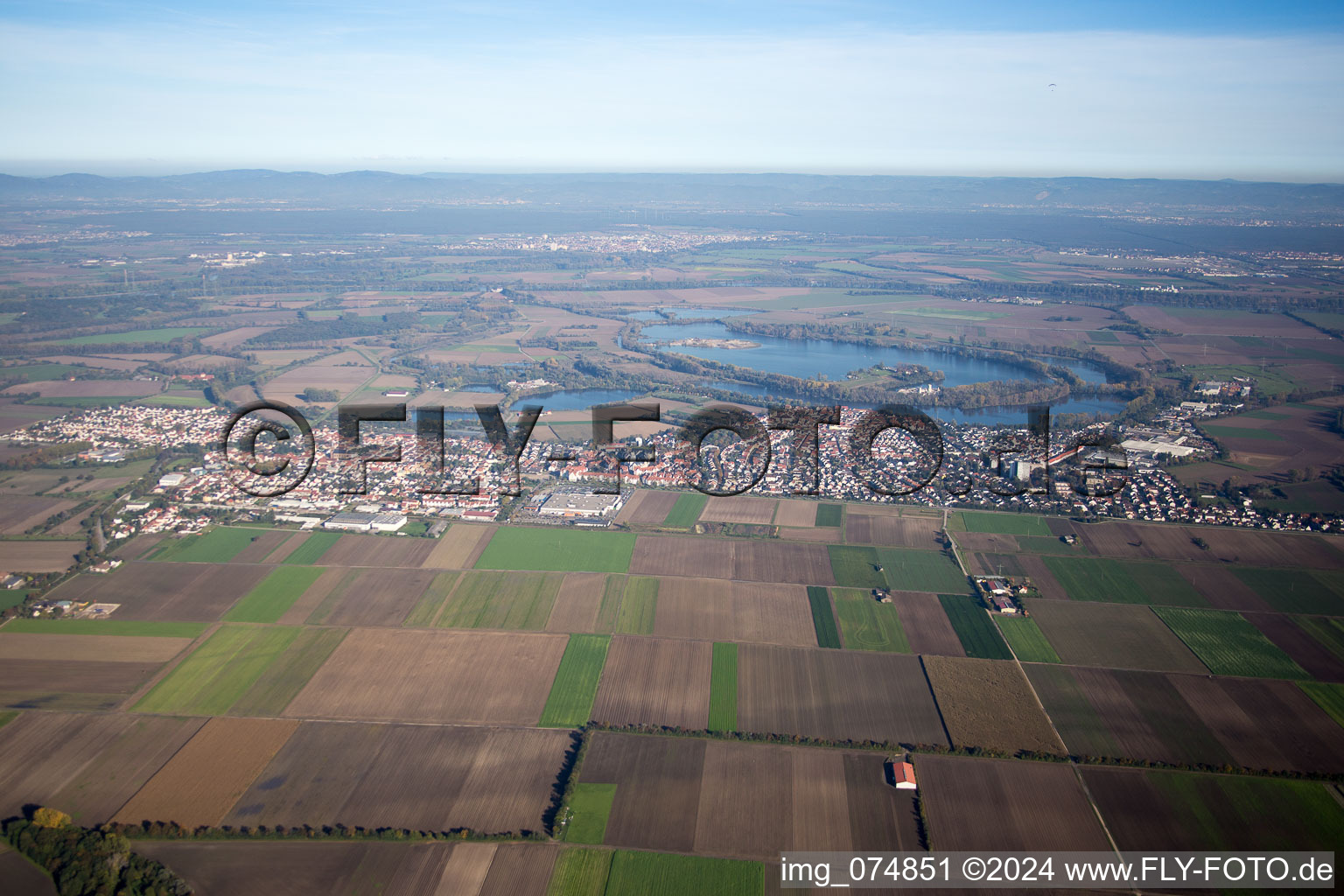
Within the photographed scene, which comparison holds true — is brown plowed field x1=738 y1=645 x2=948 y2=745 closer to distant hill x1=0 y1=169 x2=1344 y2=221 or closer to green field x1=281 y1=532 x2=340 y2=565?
green field x1=281 y1=532 x2=340 y2=565

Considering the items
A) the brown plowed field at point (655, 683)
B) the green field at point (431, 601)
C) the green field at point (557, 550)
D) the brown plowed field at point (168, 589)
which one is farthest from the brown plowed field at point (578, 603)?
the brown plowed field at point (168, 589)

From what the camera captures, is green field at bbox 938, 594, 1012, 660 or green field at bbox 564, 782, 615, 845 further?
green field at bbox 938, 594, 1012, 660

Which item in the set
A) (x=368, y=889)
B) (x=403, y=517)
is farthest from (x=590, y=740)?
(x=403, y=517)

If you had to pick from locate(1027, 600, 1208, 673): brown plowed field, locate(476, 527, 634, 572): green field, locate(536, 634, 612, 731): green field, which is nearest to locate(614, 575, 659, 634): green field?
locate(536, 634, 612, 731): green field

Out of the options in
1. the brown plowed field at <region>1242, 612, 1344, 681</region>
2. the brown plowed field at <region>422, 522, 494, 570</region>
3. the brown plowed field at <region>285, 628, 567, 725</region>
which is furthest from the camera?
the brown plowed field at <region>422, 522, 494, 570</region>

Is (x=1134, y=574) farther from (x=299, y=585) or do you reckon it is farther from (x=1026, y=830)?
(x=299, y=585)

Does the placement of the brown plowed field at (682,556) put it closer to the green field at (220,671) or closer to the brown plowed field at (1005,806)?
the brown plowed field at (1005,806)
